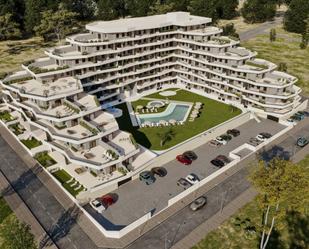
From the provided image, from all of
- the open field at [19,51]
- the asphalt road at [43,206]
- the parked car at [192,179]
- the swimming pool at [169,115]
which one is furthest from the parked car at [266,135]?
the open field at [19,51]

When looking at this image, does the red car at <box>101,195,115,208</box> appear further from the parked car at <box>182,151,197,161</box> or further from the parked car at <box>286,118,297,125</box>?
the parked car at <box>286,118,297,125</box>

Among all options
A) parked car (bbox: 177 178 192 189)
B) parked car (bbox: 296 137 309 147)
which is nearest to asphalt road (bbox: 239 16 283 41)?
parked car (bbox: 296 137 309 147)

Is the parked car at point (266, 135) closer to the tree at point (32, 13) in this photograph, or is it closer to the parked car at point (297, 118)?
the parked car at point (297, 118)

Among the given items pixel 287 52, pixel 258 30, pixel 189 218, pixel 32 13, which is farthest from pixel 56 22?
pixel 189 218

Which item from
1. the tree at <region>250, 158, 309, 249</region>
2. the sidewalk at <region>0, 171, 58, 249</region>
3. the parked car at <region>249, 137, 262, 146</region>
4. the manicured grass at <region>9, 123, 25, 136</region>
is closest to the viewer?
the tree at <region>250, 158, 309, 249</region>

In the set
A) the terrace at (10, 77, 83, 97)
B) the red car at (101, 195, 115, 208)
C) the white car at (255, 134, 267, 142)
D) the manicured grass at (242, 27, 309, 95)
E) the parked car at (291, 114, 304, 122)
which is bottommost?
the red car at (101, 195, 115, 208)

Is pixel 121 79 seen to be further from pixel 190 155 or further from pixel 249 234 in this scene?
pixel 249 234
